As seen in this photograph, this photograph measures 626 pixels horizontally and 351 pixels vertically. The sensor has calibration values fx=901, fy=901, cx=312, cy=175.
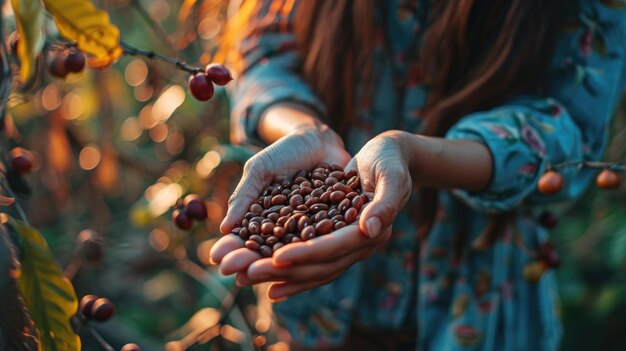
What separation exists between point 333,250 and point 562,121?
45 centimetres

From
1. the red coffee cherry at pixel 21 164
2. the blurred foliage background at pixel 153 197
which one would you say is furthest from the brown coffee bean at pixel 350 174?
the blurred foliage background at pixel 153 197

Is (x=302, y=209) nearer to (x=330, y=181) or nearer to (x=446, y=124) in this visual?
A: (x=330, y=181)

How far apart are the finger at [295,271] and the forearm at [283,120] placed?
0.86 feet

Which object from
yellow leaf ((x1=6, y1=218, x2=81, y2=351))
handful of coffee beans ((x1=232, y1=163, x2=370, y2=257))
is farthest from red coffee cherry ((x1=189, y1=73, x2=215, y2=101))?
yellow leaf ((x1=6, y1=218, x2=81, y2=351))

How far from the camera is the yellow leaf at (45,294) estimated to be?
0.84m

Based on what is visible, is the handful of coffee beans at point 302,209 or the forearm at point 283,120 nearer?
the handful of coffee beans at point 302,209

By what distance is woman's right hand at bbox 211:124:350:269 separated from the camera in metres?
0.88

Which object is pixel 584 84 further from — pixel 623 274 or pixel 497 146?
pixel 623 274

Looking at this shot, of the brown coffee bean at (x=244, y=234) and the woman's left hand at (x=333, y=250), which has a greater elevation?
the woman's left hand at (x=333, y=250)

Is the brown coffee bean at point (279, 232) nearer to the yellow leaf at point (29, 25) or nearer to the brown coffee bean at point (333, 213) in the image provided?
the brown coffee bean at point (333, 213)

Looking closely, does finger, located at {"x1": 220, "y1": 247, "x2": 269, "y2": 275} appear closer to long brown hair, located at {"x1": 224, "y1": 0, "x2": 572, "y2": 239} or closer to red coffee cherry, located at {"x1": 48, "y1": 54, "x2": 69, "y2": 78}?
red coffee cherry, located at {"x1": 48, "y1": 54, "x2": 69, "y2": 78}

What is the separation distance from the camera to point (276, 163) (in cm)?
95

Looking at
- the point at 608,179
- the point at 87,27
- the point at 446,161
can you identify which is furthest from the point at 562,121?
the point at 87,27

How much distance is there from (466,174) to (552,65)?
0.75 ft
